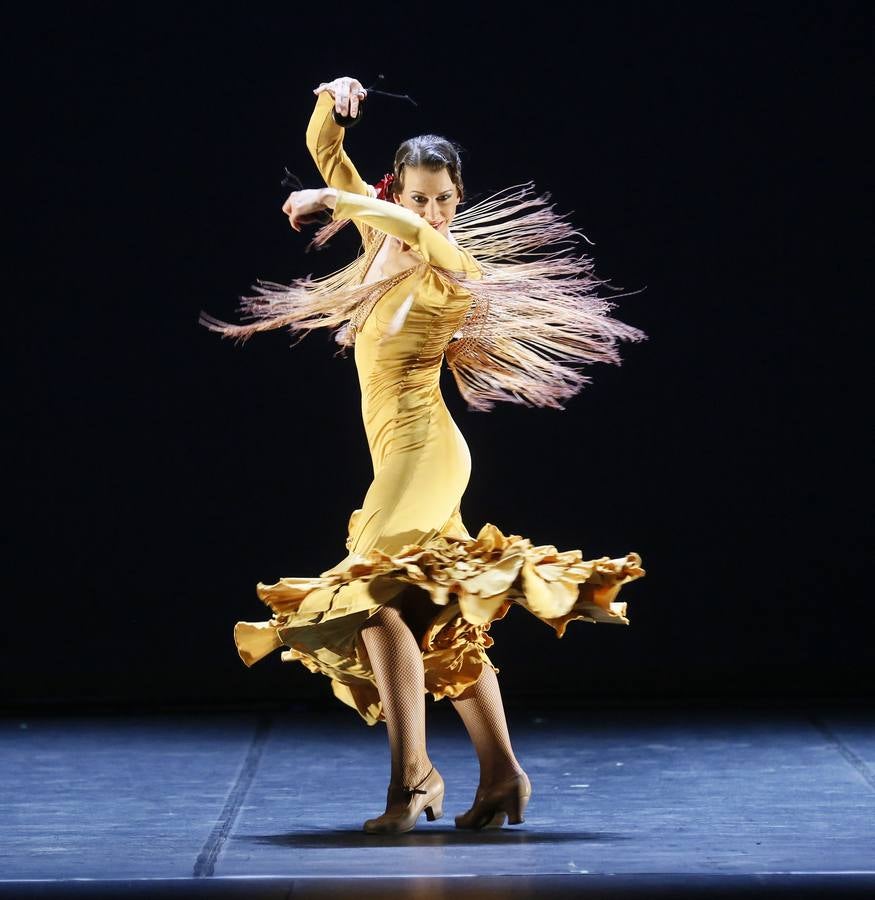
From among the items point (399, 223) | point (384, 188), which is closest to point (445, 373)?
point (384, 188)

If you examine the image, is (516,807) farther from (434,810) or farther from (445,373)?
(445,373)

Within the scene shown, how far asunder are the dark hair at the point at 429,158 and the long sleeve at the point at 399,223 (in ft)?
0.58

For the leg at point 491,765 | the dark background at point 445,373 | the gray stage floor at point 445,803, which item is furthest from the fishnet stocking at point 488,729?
the dark background at point 445,373

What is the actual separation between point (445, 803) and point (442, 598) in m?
0.72

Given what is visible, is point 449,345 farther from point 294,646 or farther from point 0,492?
point 0,492

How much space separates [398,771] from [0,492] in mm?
2404

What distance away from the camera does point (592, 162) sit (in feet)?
15.9

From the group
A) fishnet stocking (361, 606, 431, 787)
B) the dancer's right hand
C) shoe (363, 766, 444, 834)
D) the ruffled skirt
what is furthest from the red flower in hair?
shoe (363, 766, 444, 834)

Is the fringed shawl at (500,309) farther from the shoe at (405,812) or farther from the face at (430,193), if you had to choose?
the shoe at (405,812)

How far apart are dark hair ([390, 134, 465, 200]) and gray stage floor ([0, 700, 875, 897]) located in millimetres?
1176

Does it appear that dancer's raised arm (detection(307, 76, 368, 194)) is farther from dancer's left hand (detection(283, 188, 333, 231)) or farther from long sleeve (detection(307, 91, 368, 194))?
dancer's left hand (detection(283, 188, 333, 231))

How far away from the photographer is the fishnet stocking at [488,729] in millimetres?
3066

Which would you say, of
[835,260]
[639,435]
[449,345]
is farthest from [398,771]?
[835,260]

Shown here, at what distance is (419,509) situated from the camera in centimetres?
299
